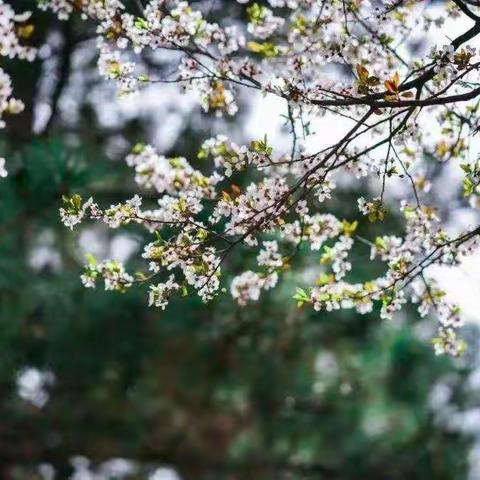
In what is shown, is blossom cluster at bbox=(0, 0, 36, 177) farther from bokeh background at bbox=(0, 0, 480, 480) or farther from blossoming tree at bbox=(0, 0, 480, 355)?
bokeh background at bbox=(0, 0, 480, 480)

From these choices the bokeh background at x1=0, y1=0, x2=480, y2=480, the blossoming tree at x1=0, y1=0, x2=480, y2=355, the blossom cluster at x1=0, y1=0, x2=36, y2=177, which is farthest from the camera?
the bokeh background at x1=0, y1=0, x2=480, y2=480

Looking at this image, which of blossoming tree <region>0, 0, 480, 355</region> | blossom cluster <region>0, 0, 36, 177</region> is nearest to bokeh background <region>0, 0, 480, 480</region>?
blossoming tree <region>0, 0, 480, 355</region>

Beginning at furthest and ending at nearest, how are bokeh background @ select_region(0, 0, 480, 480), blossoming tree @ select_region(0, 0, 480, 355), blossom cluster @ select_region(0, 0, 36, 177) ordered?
bokeh background @ select_region(0, 0, 480, 480) < blossoming tree @ select_region(0, 0, 480, 355) < blossom cluster @ select_region(0, 0, 36, 177)

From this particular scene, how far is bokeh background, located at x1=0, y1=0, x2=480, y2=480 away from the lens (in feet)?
10.6

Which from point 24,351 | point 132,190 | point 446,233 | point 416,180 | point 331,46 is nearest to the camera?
point 331,46

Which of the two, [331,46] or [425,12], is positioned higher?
[425,12]

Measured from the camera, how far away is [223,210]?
5.44 feet

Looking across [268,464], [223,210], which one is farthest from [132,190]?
[223,210]

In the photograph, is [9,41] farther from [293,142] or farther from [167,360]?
[167,360]

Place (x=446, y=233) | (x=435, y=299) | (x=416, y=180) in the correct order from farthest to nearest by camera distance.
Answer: (x=416, y=180)
(x=435, y=299)
(x=446, y=233)

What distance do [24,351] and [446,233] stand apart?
2.19 metres

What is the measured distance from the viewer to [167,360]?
3.45 metres

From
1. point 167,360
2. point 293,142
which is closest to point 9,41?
point 293,142

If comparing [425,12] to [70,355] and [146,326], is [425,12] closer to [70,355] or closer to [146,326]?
[146,326]
